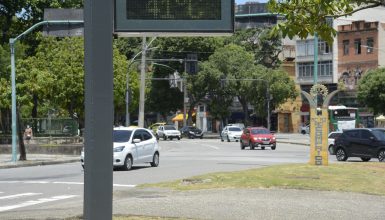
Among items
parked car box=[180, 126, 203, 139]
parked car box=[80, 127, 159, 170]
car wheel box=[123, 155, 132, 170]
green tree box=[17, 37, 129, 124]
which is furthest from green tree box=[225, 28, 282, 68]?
car wheel box=[123, 155, 132, 170]

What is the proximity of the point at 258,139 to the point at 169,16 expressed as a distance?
1654 inches

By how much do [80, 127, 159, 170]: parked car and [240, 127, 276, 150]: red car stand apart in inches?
804

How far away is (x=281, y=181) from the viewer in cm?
1738

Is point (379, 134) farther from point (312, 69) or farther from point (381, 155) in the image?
point (312, 69)

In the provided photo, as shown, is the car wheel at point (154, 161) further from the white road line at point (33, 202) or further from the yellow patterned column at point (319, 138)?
the white road line at point (33, 202)

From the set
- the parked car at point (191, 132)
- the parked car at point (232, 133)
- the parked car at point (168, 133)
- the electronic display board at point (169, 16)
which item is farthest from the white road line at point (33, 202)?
the parked car at point (191, 132)

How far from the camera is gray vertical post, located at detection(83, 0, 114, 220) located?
5.55 m

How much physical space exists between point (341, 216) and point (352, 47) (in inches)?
2736

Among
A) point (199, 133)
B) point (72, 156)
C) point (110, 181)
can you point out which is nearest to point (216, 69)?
point (199, 133)

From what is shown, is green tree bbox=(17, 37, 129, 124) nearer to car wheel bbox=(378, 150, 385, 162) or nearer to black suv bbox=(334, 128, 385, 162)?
black suv bbox=(334, 128, 385, 162)

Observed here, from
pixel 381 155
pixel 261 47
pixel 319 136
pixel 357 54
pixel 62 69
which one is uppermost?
pixel 261 47

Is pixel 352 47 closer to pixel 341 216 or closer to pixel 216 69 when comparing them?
pixel 216 69

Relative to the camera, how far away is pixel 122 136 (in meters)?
26.2

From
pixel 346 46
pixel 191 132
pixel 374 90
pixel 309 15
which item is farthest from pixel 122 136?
pixel 346 46
